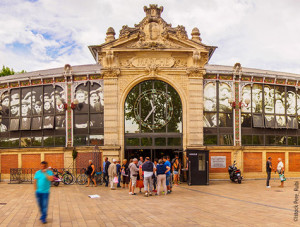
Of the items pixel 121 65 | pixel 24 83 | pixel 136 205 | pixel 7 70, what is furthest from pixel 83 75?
pixel 7 70

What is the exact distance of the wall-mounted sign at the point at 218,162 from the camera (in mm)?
25291

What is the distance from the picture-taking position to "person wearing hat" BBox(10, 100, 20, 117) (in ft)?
88.9

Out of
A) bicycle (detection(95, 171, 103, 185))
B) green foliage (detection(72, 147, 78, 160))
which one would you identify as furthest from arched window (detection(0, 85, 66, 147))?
bicycle (detection(95, 171, 103, 185))

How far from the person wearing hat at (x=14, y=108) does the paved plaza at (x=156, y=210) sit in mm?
10932

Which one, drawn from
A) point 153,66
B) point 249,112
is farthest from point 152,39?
point 249,112

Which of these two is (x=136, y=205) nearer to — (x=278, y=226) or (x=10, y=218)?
(x=10, y=218)

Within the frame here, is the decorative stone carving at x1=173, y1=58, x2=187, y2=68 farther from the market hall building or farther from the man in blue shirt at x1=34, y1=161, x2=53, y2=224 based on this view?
the man in blue shirt at x1=34, y1=161, x2=53, y2=224

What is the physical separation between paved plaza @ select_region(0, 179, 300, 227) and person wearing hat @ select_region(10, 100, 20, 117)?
10.9 meters

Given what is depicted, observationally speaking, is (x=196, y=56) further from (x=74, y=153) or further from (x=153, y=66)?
(x=74, y=153)

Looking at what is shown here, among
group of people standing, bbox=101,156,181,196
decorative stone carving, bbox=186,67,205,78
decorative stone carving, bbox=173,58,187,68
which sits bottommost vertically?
group of people standing, bbox=101,156,181,196

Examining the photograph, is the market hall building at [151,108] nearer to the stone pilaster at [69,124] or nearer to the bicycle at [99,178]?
the stone pilaster at [69,124]

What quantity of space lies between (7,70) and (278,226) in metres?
45.7

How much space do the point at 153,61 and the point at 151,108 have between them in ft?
10.8

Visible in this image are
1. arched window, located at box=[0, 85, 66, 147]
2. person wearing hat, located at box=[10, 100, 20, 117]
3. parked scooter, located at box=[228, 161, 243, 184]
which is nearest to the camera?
parked scooter, located at box=[228, 161, 243, 184]
